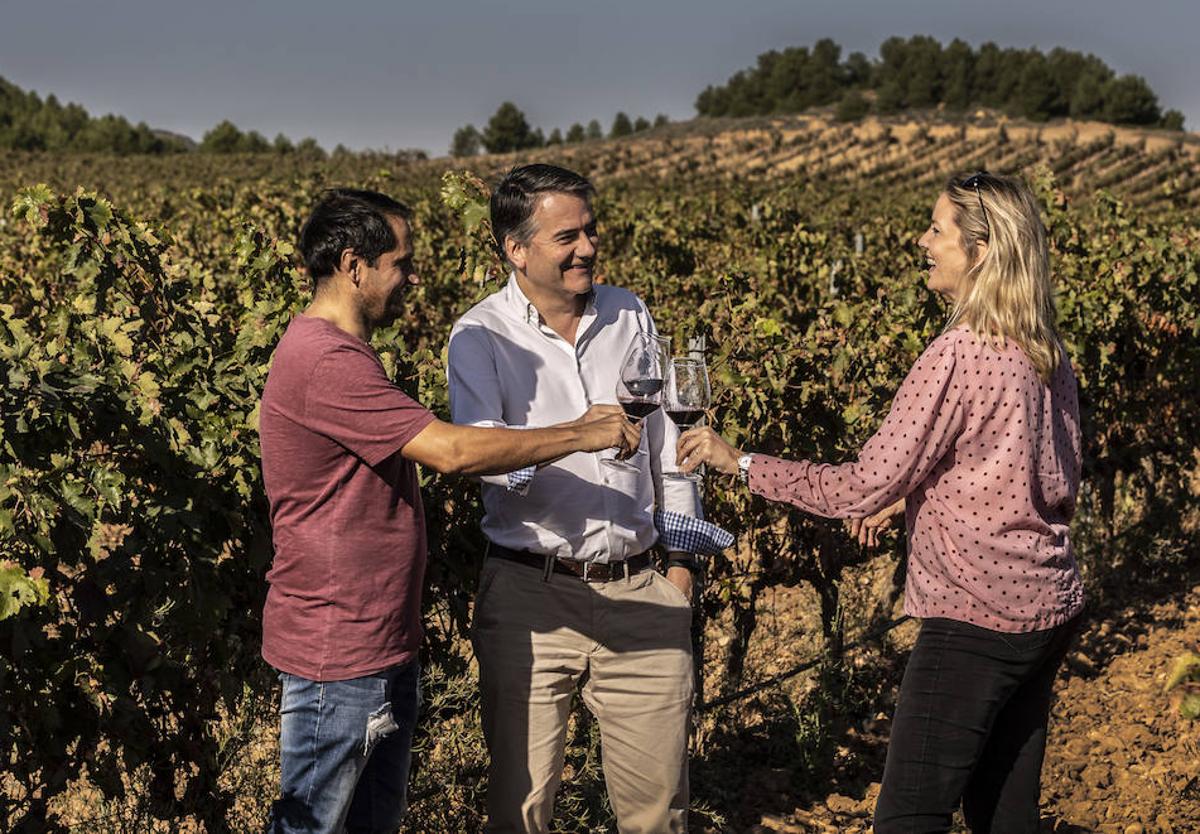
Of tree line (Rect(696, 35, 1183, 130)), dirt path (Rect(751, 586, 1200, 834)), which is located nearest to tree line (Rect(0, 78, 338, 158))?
tree line (Rect(696, 35, 1183, 130))

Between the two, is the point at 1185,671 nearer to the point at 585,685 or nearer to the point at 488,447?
the point at 488,447

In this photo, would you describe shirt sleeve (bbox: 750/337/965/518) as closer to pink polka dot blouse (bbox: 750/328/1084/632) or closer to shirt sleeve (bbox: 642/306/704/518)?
pink polka dot blouse (bbox: 750/328/1084/632)

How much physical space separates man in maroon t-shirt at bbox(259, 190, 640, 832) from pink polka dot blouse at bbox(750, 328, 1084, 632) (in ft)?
1.86

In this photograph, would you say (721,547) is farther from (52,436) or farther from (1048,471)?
(52,436)

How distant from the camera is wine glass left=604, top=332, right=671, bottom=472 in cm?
255

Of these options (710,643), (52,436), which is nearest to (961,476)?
(52,436)

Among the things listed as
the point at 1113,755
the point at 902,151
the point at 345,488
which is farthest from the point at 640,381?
the point at 902,151

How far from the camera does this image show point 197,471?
9.55 feet

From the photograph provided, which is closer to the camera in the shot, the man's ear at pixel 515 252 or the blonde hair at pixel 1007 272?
the blonde hair at pixel 1007 272

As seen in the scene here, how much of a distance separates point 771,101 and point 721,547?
308 ft

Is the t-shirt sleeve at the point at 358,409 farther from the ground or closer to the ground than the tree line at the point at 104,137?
closer to the ground

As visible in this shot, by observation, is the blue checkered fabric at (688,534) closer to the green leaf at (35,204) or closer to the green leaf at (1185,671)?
the green leaf at (1185,671)

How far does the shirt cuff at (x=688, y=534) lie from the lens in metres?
2.87

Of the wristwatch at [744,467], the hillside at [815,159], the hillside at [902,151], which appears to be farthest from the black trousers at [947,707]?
the hillside at [902,151]
